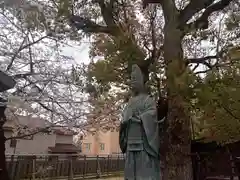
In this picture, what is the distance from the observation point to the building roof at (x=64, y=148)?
17875mm

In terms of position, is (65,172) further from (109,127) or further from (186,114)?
(186,114)

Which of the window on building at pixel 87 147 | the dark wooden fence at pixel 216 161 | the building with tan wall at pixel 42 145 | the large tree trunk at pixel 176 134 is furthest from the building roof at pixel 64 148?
the large tree trunk at pixel 176 134

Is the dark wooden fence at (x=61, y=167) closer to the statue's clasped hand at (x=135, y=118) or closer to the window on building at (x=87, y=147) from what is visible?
the statue's clasped hand at (x=135, y=118)

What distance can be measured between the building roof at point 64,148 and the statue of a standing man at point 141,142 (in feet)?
50.0

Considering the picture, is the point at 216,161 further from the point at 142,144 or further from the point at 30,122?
the point at 30,122

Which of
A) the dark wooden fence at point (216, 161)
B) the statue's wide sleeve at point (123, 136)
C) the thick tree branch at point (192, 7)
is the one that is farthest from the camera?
the dark wooden fence at point (216, 161)

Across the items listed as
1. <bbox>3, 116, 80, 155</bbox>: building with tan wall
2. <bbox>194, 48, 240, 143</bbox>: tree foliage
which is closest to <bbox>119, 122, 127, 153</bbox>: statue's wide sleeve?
<bbox>194, 48, 240, 143</bbox>: tree foliage

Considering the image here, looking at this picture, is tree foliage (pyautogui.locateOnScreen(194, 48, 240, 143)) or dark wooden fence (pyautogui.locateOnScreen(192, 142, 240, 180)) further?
dark wooden fence (pyautogui.locateOnScreen(192, 142, 240, 180))

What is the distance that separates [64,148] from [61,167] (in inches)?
248

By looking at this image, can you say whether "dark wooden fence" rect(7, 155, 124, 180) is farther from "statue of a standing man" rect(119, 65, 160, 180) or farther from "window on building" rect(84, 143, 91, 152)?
"window on building" rect(84, 143, 91, 152)

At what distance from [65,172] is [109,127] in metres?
5.11

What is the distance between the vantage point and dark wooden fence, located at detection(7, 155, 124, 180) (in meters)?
10.3

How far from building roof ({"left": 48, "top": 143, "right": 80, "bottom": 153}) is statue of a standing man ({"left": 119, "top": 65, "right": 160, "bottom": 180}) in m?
15.2

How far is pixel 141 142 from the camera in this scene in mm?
3395
